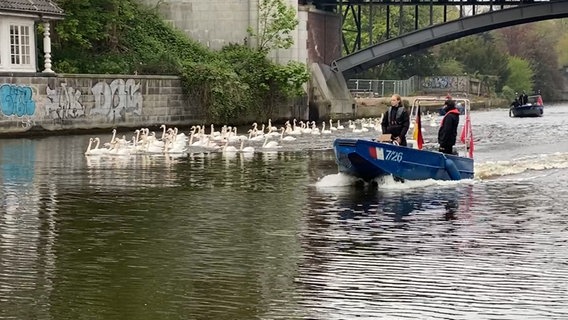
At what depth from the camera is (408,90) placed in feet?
326

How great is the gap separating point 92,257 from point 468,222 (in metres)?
6.89

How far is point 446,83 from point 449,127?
3206 inches

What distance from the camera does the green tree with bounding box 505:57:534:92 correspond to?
122062 millimetres

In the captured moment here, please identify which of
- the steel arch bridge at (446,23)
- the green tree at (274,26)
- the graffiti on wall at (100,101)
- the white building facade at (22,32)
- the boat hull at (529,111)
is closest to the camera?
the white building facade at (22,32)

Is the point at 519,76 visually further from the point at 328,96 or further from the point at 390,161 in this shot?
Answer: the point at 390,161

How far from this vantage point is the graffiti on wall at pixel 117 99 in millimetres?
50156

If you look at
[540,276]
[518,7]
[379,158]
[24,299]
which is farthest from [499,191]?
[518,7]

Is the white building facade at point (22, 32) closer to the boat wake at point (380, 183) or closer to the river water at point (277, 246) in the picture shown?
the river water at point (277, 246)

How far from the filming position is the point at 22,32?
46594 millimetres

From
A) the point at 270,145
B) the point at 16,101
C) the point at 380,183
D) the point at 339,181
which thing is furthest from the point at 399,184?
the point at 16,101

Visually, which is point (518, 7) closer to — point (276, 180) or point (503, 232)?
point (276, 180)

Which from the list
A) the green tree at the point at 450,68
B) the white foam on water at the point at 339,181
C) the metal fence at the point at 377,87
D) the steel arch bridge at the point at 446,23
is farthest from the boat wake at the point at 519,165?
the green tree at the point at 450,68

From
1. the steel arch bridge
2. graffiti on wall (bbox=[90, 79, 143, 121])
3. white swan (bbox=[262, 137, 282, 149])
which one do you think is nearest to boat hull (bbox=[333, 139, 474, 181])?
white swan (bbox=[262, 137, 282, 149])

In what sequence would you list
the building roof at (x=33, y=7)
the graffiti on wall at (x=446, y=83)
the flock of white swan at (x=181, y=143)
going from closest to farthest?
the flock of white swan at (x=181, y=143) → the building roof at (x=33, y=7) → the graffiti on wall at (x=446, y=83)
